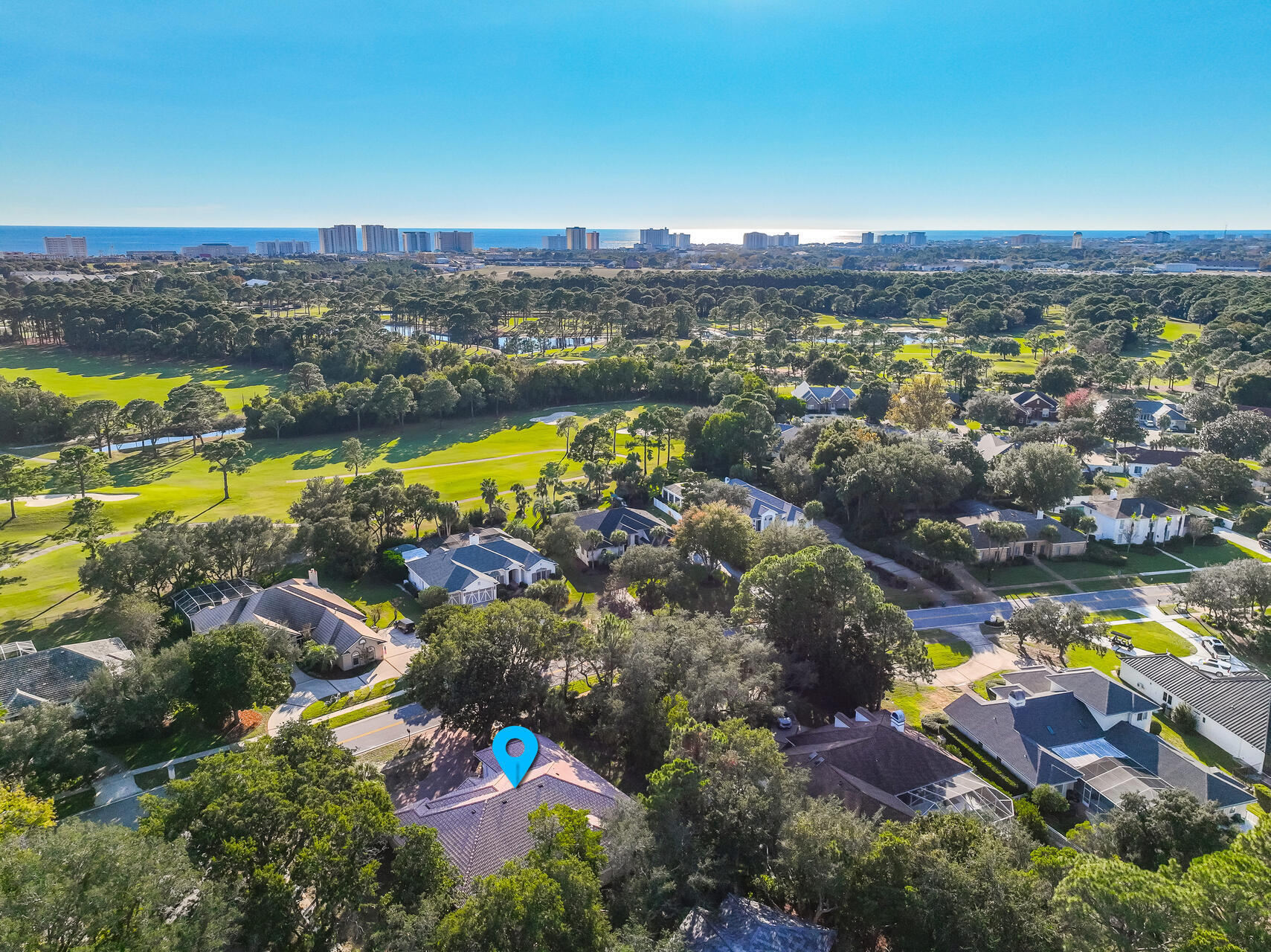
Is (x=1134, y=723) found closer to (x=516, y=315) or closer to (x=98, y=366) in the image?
(x=98, y=366)

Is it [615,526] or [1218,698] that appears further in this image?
[615,526]

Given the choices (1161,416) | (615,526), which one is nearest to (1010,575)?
(615,526)

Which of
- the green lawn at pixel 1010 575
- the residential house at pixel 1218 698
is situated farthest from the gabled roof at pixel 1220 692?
the green lawn at pixel 1010 575

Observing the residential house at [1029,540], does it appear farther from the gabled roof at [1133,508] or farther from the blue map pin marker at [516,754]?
the blue map pin marker at [516,754]

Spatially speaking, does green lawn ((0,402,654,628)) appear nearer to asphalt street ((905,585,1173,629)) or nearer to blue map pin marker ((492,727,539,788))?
blue map pin marker ((492,727,539,788))

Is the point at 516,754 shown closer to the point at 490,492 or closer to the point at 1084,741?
the point at 1084,741

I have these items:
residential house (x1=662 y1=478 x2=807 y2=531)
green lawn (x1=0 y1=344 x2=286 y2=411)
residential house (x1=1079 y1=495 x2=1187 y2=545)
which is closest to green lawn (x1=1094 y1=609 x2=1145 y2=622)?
residential house (x1=1079 y1=495 x2=1187 y2=545)

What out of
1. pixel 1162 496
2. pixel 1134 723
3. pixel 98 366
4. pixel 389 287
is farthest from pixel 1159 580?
pixel 389 287
